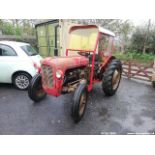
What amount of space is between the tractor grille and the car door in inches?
69.4

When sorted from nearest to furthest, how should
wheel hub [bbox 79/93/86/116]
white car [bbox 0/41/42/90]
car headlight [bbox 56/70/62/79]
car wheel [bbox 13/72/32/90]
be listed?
car headlight [bbox 56/70/62/79]
wheel hub [bbox 79/93/86/116]
white car [bbox 0/41/42/90]
car wheel [bbox 13/72/32/90]

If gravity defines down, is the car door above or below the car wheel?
above

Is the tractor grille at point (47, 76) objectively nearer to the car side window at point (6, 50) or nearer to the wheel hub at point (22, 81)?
the wheel hub at point (22, 81)

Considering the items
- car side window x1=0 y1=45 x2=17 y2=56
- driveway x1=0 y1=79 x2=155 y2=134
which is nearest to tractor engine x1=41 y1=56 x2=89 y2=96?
driveway x1=0 y1=79 x2=155 y2=134

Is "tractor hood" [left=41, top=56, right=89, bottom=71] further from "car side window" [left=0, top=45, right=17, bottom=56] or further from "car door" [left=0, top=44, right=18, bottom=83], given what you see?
"car side window" [left=0, top=45, right=17, bottom=56]

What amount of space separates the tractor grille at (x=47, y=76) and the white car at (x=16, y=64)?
1280 mm

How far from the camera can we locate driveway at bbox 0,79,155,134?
2939 millimetres

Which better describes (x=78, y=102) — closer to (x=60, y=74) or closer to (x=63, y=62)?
(x=60, y=74)

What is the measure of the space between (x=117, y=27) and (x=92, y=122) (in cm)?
1405

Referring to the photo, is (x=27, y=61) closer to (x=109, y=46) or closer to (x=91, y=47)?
(x=91, y=47)

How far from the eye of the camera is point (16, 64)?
4.62 metres

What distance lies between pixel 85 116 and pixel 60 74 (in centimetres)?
116

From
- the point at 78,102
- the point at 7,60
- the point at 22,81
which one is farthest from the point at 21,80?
the point at 78,102

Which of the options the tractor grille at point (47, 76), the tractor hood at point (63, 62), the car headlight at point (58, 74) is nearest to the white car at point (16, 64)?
the tractor grille at point (47, 76)
